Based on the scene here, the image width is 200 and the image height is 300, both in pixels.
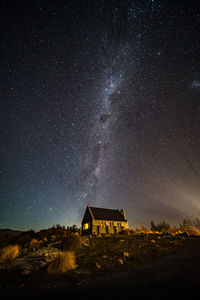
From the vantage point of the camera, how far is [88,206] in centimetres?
3641

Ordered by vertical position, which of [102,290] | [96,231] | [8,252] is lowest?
[102,290]

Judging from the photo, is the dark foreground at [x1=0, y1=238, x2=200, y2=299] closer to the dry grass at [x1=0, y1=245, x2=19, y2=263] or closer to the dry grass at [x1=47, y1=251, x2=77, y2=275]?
the dry grass at [x1=47, y1=251, x2=77, y2=275]

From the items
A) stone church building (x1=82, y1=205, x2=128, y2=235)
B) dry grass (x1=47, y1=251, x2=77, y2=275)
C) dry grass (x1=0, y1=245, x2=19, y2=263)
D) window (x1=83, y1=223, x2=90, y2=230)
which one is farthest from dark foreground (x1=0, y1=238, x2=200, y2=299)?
window (x1=83, y1=223, x2=90, y2=230)

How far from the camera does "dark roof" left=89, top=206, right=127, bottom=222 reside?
34.0 meters

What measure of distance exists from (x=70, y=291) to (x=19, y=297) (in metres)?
1.29

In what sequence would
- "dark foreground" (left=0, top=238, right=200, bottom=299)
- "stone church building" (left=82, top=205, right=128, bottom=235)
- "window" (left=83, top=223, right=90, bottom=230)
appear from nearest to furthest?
"dark foreground" (left=0, top=238, right=200, bottom=299), "stone church building" (left=82, top=205, right=128, bottom=235), "window" (left=83, top=223, right=90, bottom=230)

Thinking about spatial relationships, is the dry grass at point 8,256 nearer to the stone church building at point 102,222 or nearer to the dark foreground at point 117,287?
the dark foreground at point 117,287

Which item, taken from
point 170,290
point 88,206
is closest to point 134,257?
point 170,290

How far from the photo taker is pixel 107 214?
119ft

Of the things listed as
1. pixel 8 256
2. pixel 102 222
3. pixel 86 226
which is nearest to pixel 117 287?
pixel 8 256

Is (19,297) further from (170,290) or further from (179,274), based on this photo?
(179,274)

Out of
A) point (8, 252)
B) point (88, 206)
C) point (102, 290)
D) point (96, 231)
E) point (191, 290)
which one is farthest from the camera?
point (88, 206)

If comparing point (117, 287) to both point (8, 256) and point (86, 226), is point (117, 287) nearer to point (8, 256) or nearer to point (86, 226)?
point (8, 256)

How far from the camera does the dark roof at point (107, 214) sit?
33991 mm
